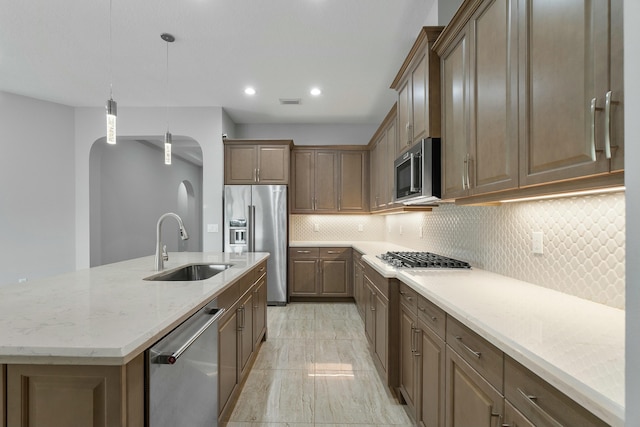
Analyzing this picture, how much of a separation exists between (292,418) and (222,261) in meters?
1.28

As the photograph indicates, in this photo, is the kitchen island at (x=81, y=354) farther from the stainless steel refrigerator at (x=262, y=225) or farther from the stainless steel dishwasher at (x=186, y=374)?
the stainless steel refrigerator at (x=262, y=225)

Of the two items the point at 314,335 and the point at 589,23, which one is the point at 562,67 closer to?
the point at 589,23

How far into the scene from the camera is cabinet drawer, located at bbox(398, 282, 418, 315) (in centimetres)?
179

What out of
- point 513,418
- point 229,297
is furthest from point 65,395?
point 513,418

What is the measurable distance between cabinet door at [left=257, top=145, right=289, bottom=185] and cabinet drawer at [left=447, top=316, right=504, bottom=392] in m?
3.64

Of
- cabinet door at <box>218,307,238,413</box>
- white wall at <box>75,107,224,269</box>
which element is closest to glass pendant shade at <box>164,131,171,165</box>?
cabinet door at <box>218,307,238,413</box>

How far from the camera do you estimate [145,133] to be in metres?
4.48

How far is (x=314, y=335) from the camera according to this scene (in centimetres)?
341

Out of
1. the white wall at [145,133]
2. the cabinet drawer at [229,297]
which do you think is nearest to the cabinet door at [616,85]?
the cabinet drawer at [229,297]

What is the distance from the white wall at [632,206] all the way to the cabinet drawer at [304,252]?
13.8ft

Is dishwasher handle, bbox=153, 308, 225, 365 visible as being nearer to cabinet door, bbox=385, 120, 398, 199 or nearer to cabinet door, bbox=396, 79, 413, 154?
cabinet door, bbox=396, 79, 413, 154

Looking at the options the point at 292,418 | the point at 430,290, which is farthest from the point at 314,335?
the point at 430,290

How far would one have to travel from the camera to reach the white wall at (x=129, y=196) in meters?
4.70

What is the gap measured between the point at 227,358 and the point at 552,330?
1.68 metres
